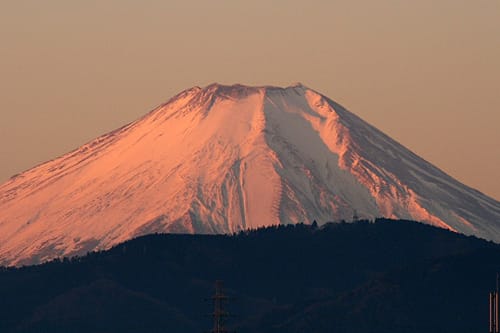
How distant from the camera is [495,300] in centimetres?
10488

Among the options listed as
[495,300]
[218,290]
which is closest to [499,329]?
[495,300]

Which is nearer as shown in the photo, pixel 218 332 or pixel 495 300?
pixel 218 332

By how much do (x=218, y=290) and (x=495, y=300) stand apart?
13.4 metres

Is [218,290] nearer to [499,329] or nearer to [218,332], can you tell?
[218,332]

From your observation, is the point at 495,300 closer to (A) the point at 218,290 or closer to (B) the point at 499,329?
(B) the point at 499,329

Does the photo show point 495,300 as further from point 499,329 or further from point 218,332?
point 218,332

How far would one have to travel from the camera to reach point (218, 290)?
9925 centimetres

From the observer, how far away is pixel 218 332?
95.8 meters

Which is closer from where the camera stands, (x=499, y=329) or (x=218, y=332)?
(x=218, y=332)

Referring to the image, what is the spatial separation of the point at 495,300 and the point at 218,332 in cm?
1517

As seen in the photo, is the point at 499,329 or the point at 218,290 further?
the point at 499,329

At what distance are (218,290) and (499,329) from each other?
15101mm

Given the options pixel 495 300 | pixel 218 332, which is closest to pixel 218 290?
pixel 218 332
